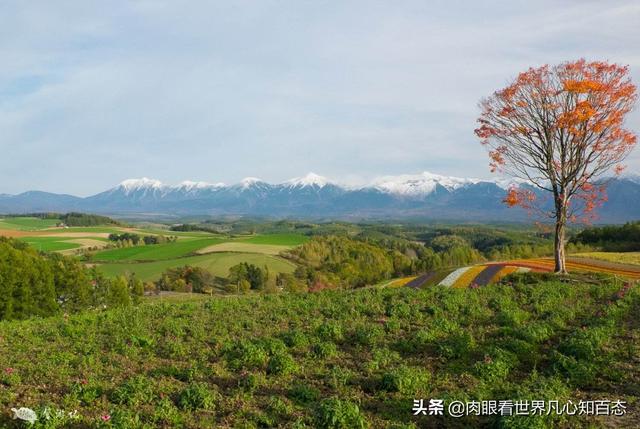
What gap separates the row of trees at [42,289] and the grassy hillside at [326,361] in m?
23.3

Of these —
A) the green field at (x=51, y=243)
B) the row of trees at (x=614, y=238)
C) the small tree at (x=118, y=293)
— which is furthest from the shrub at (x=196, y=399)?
the green field at (x=51, y=243)

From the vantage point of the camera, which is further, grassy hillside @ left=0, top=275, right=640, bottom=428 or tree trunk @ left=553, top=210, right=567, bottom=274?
tree trunk @ left=553, top=210, right=567, bottom=274

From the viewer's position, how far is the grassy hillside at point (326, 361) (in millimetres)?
10727

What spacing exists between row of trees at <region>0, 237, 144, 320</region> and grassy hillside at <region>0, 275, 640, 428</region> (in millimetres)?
23261

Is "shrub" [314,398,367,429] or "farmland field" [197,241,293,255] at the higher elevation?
"shrub" [314,398,367,429]

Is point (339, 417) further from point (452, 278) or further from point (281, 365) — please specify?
point (452, 278)

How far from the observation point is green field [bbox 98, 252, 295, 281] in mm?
96562

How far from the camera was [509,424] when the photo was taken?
370 inches

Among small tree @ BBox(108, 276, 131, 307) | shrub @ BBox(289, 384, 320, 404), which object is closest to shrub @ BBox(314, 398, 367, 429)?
shrub @ BBox(289, 384, 320, 404)

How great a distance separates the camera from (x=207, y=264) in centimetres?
10219

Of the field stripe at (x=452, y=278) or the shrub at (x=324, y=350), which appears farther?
the field stripe at (x=452, y=278)

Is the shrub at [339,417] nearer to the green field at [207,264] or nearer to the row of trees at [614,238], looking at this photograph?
the row of trees at [614,238]

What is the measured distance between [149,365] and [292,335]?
541 cm

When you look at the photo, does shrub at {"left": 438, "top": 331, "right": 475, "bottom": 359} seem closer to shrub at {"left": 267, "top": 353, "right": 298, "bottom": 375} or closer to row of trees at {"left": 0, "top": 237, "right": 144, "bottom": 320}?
shrub at {"left": 267, "top": 353, "right": 298, "bottom": 375}
